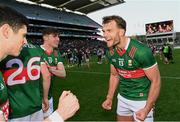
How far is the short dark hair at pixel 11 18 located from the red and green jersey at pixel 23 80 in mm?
1252

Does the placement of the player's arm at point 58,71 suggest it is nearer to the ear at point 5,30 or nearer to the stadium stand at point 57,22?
the ear at point 5,30

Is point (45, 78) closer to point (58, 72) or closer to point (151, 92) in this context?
point (58, 72)

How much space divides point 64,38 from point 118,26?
249ft

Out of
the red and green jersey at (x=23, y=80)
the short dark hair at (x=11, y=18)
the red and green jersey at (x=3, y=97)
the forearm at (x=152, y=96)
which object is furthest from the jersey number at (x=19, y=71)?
the forearm at (x=152, y=96)

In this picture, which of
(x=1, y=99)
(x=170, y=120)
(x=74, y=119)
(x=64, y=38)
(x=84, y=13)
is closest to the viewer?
(x=1, y=99)

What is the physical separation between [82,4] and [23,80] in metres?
81.9

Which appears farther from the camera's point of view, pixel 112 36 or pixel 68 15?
pixel 68 15

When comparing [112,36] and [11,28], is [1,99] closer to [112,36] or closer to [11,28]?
[11,28]

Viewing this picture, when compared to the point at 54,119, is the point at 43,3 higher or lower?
higher

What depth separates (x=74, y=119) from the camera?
885 cm

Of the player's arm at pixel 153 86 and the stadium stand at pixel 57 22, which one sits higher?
the stadium stand at pixel 57 22

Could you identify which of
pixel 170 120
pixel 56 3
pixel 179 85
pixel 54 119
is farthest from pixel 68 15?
pixel 54 119

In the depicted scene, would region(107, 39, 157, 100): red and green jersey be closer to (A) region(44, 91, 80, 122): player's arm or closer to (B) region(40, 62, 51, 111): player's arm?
(B) region(40, 62, 51, 111): player's arm

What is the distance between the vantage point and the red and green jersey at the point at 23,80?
4.07 metres
